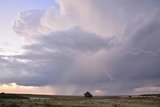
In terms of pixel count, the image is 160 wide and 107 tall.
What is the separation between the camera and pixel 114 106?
106250mm

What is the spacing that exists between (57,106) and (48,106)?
3.02m

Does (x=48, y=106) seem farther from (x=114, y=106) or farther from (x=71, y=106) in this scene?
(x=114, y=106)

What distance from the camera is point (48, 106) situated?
10519 centimetres

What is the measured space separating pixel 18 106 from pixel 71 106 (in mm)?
15942

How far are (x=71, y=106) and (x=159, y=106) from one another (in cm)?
2938

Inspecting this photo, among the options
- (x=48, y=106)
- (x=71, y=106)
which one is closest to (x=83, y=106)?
(x=71, y=106)

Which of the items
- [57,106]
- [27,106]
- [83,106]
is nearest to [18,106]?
[27,106]

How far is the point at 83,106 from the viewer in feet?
350

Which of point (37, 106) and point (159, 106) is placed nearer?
point (37, 106)

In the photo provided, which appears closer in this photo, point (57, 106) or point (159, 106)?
point (57, 106)

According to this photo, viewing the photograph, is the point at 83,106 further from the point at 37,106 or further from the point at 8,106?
the point at 8,106

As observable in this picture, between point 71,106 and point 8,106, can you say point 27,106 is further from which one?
point 71,106

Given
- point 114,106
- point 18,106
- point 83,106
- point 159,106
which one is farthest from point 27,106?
point 159,106

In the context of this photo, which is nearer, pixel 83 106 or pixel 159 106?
pixel 83 106
